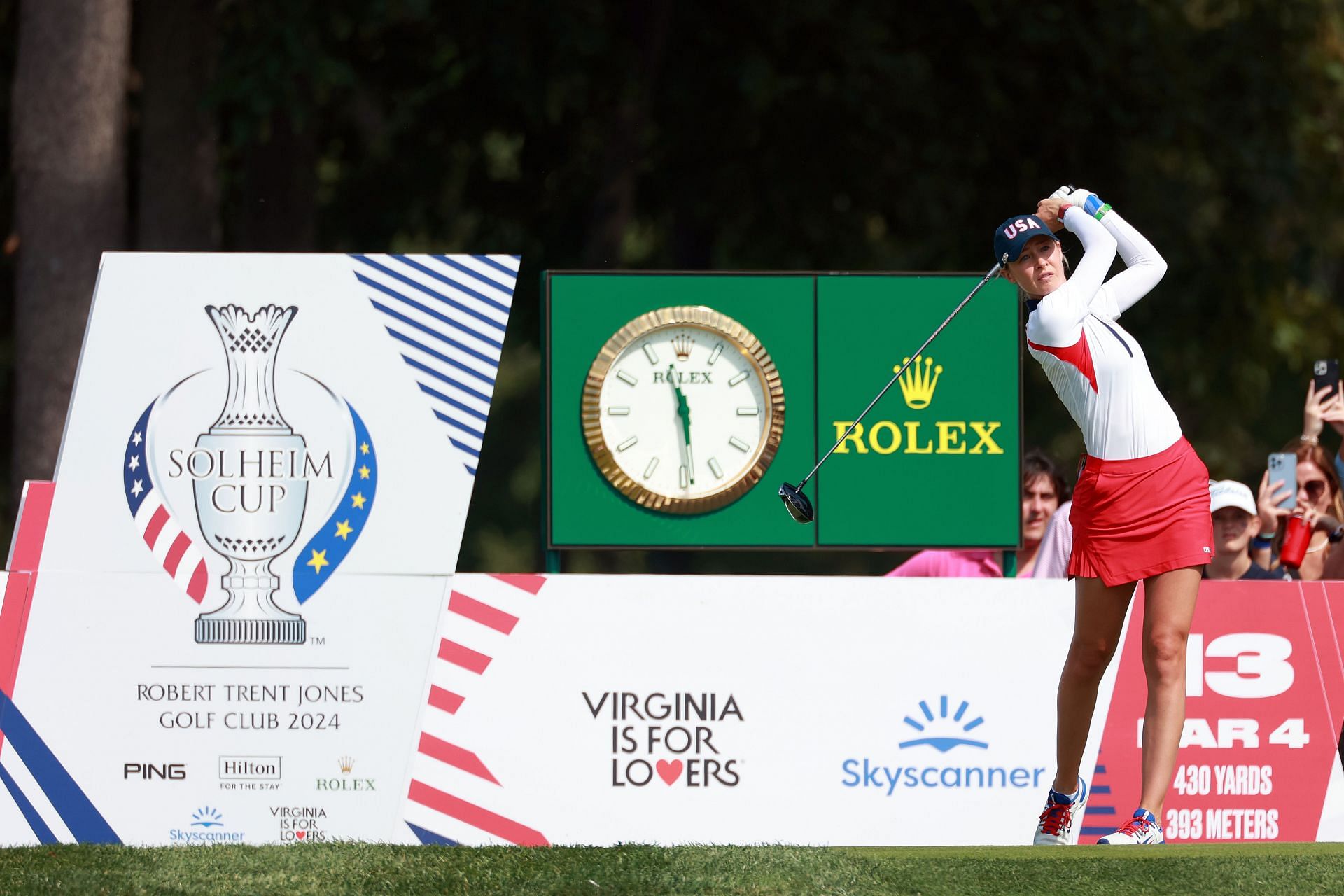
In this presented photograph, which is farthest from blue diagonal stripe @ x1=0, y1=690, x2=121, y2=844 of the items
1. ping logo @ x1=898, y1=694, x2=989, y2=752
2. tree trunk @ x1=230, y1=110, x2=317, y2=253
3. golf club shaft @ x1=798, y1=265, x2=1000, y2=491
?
tree trunk @ x1=230, y1=110, x2=317, y2=253

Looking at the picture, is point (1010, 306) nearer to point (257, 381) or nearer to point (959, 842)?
point (959, 842)

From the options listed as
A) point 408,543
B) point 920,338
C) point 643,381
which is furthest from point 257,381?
point 920,338

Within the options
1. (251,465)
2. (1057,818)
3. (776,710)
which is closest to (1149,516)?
(1057,818)

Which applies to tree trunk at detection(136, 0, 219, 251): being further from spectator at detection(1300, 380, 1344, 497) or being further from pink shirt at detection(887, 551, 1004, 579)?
spectator at detection(1300, 380, 1344, 497)

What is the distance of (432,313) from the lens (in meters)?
6.46

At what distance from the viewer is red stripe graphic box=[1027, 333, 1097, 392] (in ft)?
17.6

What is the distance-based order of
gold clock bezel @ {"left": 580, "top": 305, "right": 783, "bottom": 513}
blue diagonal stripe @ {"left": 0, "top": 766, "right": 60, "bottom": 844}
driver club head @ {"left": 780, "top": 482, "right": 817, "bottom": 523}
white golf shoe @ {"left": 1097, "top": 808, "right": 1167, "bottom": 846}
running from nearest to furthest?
white golf shoe @ {"left": 1097, "top": 808, "right": 1167, "bottom": 846} < driver club head @ {"left": 780, "top": 482, "right": 817, "bottom": 523} < blue diagonal stripe @ {"left": 0, "top": 766, "right": 60, "bottom": 844} < gold clock bezel @ {"left": 580, "top": 305, "right": 783, "bottom": 513}

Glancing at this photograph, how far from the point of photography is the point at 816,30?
12812 millimetres

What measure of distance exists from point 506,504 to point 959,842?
483 inches

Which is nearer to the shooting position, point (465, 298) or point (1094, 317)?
point (1094, 317)

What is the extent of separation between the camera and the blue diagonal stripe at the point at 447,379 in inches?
253

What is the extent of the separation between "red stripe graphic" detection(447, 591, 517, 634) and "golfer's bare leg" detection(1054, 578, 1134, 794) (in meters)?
1.84

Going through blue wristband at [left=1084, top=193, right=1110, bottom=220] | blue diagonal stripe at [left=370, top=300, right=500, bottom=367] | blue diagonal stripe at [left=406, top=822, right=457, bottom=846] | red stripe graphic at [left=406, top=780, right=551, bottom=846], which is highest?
blue wristband at [left=1084, top=193, right=1110, bottom=220]

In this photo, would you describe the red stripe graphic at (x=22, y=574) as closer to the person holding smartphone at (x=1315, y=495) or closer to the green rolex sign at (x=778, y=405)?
the green rolex sign at (x=778, y=405)
